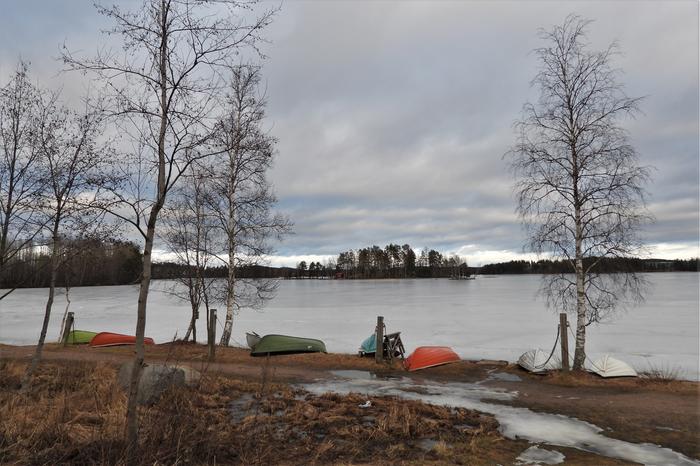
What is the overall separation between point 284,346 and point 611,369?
30.4ft

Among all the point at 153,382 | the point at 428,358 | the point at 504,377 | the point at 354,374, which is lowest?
the point at 354,374

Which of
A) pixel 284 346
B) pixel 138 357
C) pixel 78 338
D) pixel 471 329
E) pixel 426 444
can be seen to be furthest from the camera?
pixel 471 329

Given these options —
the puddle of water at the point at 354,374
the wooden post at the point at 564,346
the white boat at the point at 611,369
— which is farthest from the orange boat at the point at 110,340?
the white boat at the point at 611,369

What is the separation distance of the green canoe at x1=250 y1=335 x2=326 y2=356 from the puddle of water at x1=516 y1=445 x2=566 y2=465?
985 centimetres

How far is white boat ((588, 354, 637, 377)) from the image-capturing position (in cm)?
1083

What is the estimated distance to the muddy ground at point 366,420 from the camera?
4956 mm

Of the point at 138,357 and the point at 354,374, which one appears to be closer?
the point at 138,357

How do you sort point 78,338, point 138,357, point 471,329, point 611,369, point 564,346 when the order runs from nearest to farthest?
point 138,357 → point 611,369 → point 564,346 → point 78,338 → point 471,329

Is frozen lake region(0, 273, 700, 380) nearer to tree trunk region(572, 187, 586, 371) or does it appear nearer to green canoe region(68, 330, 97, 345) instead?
green canoe region(68, 330, 97, 345)

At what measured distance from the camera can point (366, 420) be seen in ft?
23.5

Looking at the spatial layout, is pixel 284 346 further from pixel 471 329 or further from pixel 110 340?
pixel 471 329

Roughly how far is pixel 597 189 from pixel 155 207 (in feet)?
34.3

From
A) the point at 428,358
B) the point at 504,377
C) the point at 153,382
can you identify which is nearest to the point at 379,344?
the point at 428,358

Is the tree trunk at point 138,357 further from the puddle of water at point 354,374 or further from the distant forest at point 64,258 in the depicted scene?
the puddle of water at point 354,374
